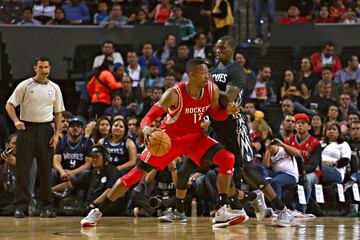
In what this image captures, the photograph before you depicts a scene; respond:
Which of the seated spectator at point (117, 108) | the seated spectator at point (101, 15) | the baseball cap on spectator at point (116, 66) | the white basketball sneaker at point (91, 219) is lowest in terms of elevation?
the white basketball sneaker at point (91, 219)

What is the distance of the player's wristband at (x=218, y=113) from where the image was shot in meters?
11.3

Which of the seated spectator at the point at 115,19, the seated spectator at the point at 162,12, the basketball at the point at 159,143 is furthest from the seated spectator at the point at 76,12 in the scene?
the basketball at the point at 159,143

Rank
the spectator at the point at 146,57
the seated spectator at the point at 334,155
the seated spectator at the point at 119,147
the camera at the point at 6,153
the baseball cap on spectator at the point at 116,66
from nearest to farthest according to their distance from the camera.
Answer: the camera at the point at 6,153
the seated spectator at the point at 334,155
the seated spectator at the point at 119,147
the baseball cap on spectator at the point at 116,66
the spectator at the point at 146,57

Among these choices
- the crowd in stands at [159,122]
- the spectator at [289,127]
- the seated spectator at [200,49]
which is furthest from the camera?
the seated spectator at [200,49]

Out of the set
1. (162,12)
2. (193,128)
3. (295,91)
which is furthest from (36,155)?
(162,12)

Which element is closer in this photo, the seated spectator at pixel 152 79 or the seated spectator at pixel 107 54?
the seated spectator at pixel 152 79

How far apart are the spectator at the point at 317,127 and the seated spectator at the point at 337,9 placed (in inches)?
250

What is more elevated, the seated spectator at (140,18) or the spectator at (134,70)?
the seated spectator at (140,18)

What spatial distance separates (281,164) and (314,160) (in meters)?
0.51

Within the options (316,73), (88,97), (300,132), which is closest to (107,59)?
(88,97)

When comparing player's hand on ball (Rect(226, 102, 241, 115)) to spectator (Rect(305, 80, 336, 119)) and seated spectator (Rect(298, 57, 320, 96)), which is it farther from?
seated spectator (Rect(298, 57, 320, 96))

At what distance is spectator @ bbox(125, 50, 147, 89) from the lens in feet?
63.1

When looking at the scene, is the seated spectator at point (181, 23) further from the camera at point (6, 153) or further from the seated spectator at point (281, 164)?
the camera at point (6, 153)

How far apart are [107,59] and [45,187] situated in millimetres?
5532
